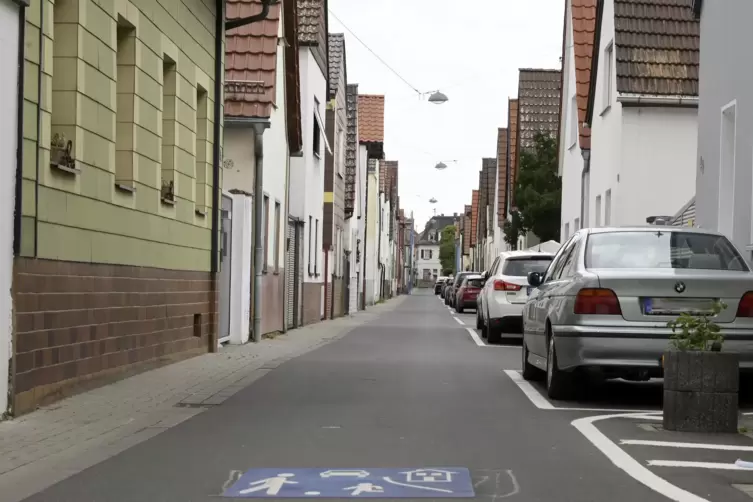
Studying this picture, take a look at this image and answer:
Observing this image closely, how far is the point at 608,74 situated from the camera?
27.1 metres

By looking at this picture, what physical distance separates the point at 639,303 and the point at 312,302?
853 inches

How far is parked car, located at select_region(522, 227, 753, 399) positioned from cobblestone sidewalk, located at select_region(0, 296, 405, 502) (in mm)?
3300

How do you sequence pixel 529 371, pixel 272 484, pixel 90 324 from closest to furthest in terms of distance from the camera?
pixel 272 484
pixel 90 324
pixel 529 371

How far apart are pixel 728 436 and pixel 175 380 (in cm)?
637

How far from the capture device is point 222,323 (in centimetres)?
1953

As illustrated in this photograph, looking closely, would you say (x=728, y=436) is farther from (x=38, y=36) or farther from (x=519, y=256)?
(x=519, y=256)

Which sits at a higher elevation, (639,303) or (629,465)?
(639,303)

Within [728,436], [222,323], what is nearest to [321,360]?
[222,323]

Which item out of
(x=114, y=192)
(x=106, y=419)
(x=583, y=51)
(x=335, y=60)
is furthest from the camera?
(x=335, y=60)

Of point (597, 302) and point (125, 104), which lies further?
point (125, 104)

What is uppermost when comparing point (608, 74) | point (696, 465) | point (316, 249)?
point (608, 74)

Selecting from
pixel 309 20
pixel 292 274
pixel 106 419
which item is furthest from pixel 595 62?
pixel 106 419

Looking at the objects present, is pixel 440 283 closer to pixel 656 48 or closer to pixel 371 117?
pixel 371 117

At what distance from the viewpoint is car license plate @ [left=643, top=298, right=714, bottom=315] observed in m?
10.4
